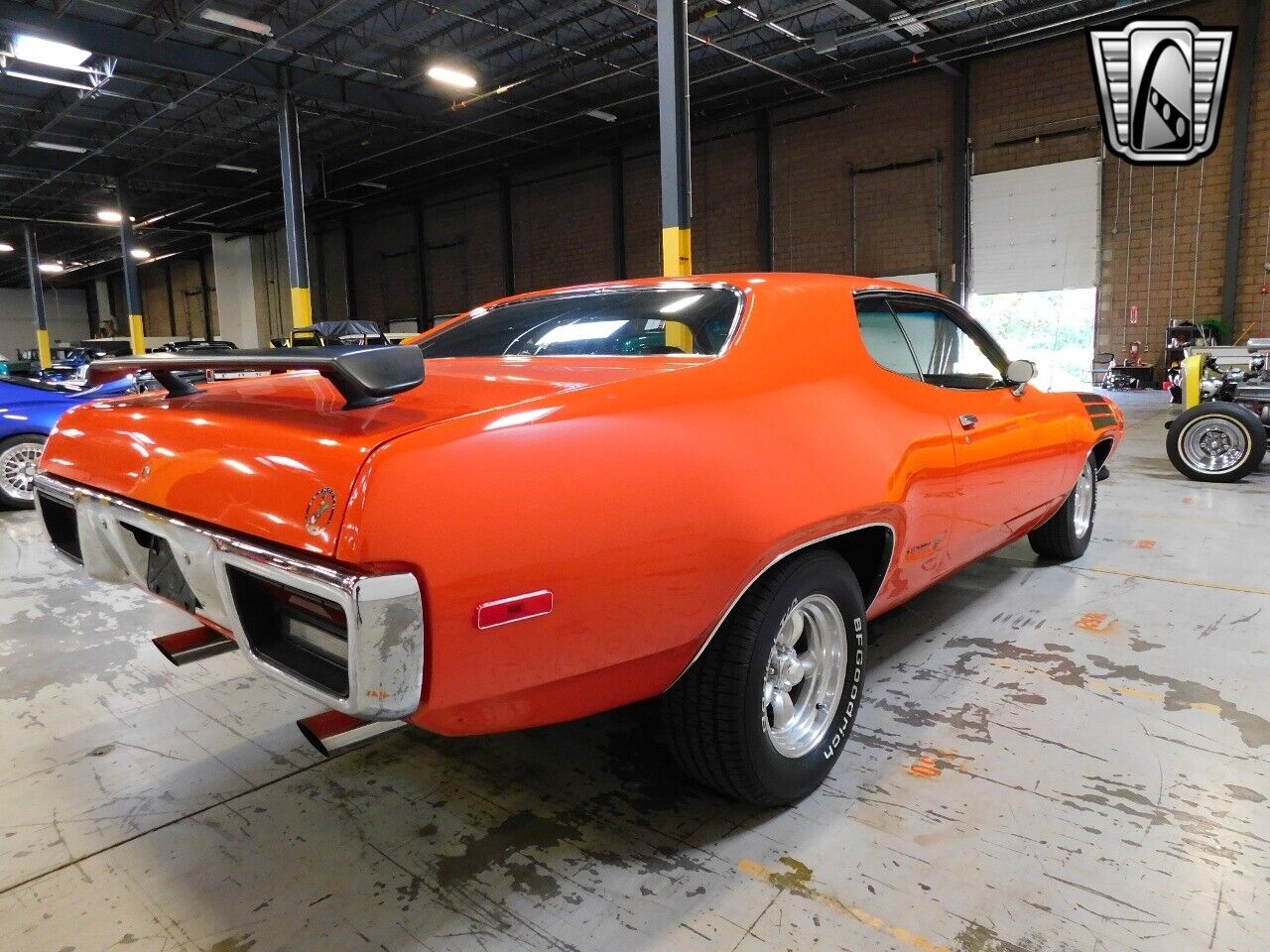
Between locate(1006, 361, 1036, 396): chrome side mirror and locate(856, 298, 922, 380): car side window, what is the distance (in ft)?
1.74

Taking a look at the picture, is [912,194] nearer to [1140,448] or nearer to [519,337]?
[1140,448]

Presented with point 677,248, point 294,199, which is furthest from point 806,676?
point 294,199

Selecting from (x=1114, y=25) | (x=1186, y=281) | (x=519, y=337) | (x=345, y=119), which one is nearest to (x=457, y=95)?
(x=345, y=119)

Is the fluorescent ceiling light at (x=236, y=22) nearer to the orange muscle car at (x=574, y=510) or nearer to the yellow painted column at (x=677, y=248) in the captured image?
the yellow painted column at (x=677, y=248)

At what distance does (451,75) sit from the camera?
40.2 ft

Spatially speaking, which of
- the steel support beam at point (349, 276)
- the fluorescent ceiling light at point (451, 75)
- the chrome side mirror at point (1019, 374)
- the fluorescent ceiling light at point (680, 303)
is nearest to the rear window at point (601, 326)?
the fluorescent ceiling light at point (680, 303)

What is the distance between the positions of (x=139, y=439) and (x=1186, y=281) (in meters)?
13.8

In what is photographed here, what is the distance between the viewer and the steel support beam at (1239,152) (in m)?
10.8

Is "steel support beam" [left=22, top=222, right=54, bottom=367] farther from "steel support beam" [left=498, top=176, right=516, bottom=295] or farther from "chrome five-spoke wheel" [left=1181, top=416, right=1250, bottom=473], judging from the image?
"chrome five-spoke wheel" [left=1181, top=416, right=1250, bottom=473]

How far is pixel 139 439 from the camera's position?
1.74m

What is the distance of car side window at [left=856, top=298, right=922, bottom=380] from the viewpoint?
231cm

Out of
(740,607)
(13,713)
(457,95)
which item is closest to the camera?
(740,607)

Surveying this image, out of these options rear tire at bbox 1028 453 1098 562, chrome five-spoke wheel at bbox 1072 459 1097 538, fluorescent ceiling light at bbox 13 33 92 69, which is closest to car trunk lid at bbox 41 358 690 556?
rear tire at bbox 1028 453 1098 562

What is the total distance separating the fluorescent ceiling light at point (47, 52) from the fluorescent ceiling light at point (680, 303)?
499 inches
